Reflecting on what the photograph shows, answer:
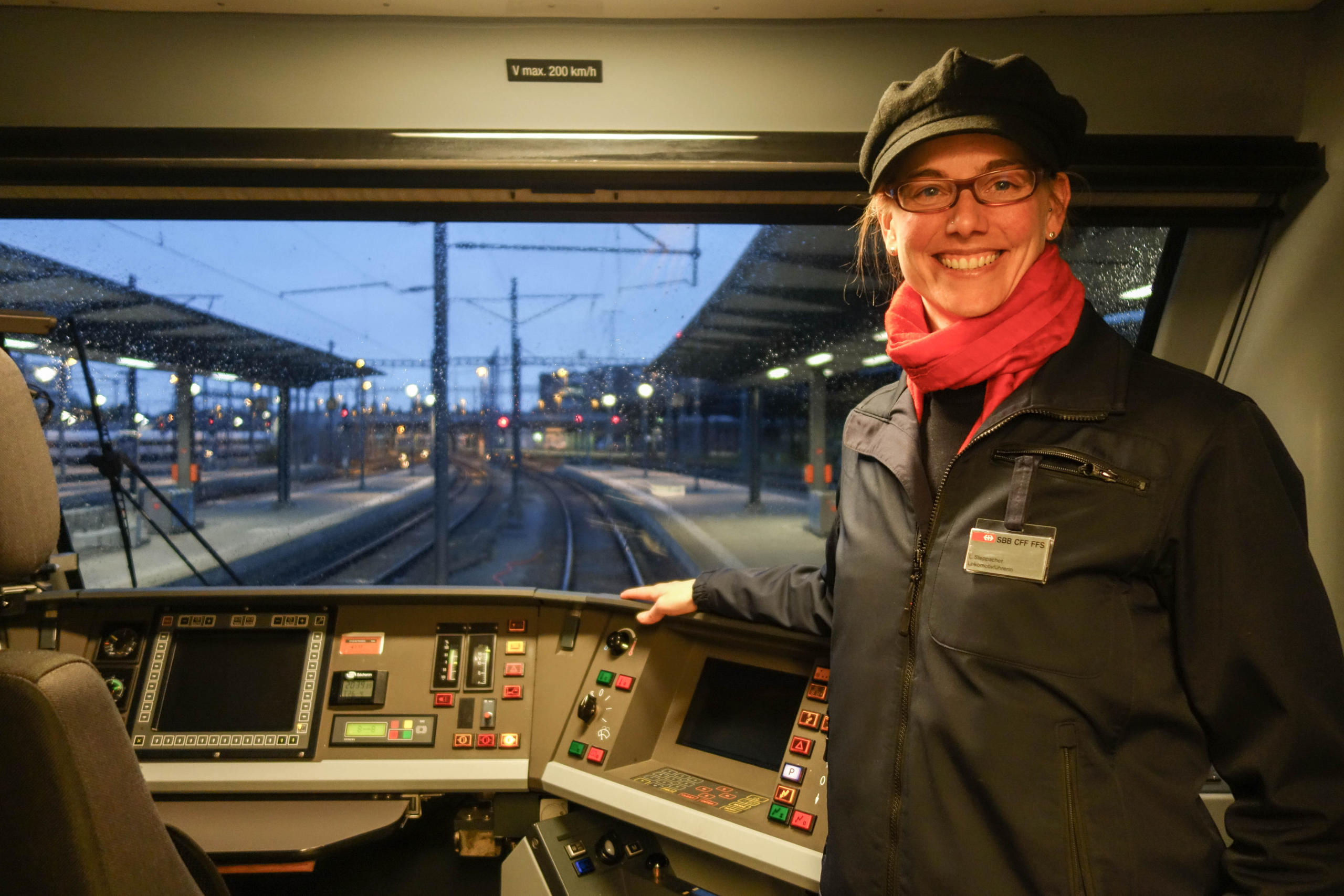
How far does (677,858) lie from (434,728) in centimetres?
71

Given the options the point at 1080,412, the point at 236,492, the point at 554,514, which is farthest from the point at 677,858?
the point at 554,514

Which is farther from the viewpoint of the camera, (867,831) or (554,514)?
(554,514)

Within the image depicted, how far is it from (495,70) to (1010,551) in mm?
1690

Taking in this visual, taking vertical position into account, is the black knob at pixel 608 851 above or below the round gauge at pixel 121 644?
below

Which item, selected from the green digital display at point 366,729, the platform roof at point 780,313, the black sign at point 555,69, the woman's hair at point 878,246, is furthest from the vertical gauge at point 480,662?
the black sign at point 555,69

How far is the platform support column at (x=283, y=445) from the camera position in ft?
9.21

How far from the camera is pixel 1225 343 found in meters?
2.09

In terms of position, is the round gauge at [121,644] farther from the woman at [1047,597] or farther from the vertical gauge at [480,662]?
the woman at [1047,597]

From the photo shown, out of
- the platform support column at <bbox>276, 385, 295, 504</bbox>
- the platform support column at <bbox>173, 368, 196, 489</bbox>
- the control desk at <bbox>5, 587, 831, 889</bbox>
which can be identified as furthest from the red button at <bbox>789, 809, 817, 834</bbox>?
the platform support column at <bbox>276, 385, 295, 504</bbox>

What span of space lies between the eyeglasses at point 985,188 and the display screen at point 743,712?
1.12 meters

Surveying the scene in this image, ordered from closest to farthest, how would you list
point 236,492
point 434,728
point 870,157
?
point 870,157 < point 434,728 < point 236,492

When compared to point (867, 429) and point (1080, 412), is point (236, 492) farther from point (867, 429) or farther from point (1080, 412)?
point (1080, 412)

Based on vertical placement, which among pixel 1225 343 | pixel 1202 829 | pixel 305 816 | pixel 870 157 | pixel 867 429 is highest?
pixel 870 157

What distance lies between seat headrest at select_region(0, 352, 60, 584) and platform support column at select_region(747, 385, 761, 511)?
2025mm
